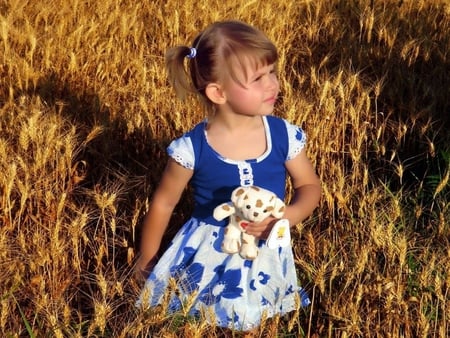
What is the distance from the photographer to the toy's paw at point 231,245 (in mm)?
2090

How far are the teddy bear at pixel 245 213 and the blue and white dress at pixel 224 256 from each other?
8 cm

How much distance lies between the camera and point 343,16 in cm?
410

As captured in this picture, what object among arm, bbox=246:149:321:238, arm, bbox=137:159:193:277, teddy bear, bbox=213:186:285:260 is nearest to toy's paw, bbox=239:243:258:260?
teddy bear, bbox=213:186:285:260

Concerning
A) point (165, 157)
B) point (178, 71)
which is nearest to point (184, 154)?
point (178, 71)

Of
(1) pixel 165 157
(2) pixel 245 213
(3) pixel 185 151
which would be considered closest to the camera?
(2) pixel 245 213

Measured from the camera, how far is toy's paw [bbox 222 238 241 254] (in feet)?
6.86

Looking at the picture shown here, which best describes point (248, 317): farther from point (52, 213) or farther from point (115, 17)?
point (115, 17)

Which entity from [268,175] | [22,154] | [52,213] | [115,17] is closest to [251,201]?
[268,175]

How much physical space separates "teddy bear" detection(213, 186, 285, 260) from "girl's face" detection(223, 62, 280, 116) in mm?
198

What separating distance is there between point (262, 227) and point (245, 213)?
0.07 meters

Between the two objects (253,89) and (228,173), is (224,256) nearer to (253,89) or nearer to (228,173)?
(228,173)

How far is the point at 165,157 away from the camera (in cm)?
288

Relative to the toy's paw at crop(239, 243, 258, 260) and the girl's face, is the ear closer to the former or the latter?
the girl's face

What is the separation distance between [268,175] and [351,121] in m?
0.79
